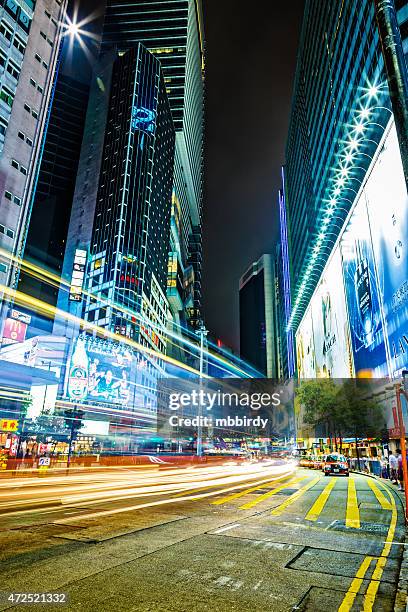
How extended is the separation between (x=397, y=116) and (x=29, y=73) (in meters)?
68.9

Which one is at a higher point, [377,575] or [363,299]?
[363,299]

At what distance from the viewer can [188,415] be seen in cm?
10606

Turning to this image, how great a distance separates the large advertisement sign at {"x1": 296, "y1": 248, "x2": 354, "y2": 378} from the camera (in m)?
45.3

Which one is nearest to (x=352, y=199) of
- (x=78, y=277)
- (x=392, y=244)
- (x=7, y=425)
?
(x=392, y=244)

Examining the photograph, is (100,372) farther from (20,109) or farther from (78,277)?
(20,109)

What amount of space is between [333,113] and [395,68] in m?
55.1

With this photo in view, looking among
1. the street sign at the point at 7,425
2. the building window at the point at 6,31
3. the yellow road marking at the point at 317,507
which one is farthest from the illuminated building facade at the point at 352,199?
the building window at the point at 6,31

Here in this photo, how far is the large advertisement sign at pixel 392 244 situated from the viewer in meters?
27.6

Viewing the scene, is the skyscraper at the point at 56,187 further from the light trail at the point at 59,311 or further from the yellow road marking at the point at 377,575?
the yellow road marking at the point at 377,575

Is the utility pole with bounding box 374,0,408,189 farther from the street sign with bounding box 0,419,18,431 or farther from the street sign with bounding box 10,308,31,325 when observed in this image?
the street sign with bounding box 10,308,31,325

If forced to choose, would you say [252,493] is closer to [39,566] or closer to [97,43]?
→ [39,566]

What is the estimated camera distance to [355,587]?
5738 mm

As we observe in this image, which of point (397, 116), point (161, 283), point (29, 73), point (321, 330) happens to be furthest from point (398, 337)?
point (161, 283)

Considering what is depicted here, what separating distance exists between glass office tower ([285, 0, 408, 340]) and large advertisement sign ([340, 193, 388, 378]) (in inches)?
208
